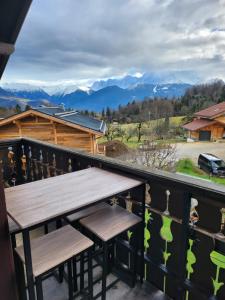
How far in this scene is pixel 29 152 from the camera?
2783 millimetres

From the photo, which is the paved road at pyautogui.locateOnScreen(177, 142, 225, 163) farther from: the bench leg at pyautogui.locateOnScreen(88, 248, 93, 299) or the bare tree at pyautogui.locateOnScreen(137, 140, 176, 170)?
the bench leg at pyautogui.locateOnScreen(88, 248, 93, 299)

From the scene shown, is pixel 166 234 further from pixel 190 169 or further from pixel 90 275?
pixel 190 169

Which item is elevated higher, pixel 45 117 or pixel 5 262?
pixel 45 117

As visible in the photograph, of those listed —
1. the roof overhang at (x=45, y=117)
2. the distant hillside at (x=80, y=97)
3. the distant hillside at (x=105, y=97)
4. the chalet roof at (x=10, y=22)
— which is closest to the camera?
the chalet roof at (x=10, y=22)

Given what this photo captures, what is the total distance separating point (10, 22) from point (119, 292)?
5.93 ft

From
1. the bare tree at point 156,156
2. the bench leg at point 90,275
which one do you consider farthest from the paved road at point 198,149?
the bench leg at point 90,275

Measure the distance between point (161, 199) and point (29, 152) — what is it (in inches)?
78.5

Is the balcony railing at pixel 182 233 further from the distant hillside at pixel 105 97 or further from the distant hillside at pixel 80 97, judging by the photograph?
the distant hillside at pixel 105 97

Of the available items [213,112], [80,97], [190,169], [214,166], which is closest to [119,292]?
[214,166]

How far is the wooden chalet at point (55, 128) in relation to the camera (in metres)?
7.29

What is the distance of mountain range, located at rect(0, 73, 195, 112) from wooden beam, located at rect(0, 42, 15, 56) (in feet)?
1.22

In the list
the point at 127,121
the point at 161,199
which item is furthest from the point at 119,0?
the point at 127,121

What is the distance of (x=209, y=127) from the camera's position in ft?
70.0

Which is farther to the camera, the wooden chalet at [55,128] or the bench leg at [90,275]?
the wooden chalet at [55,128]
